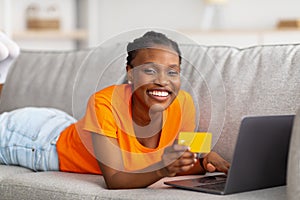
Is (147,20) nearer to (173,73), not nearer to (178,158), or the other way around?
(173,73)

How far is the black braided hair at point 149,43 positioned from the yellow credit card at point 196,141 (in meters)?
0.22

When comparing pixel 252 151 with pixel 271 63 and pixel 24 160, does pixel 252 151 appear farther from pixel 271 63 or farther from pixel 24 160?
pixel 24 160

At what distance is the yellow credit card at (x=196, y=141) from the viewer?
1.74 meters

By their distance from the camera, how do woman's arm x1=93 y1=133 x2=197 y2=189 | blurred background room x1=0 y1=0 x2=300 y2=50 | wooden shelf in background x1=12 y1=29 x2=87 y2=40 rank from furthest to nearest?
1. wooden shelf in background x1=12 y1=29 x2=87 y2=40
2. blurred background room x1=0 y1=0 x2=300 y2=50
3. woman's arm x1=93 y1=133 x2=197 y2=189

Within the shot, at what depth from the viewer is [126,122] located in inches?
73.8

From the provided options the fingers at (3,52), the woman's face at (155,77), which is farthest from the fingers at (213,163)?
the fingers at (3,52)

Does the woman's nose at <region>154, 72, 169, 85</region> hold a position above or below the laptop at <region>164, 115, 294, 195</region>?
above

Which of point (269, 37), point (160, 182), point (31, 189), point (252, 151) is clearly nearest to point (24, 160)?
point (31, 189)

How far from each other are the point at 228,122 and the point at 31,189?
638 mm

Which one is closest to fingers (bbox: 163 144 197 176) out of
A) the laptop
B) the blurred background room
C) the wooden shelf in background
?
the laptop

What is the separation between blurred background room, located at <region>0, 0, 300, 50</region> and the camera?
15.0 feet

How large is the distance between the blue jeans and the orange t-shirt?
10.4 inches

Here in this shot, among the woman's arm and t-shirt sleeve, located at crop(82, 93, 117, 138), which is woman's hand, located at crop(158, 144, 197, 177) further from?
t-shirt sleeve, located at crop(82, 93, 117, 138)

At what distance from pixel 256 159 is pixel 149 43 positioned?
1.35 feet
